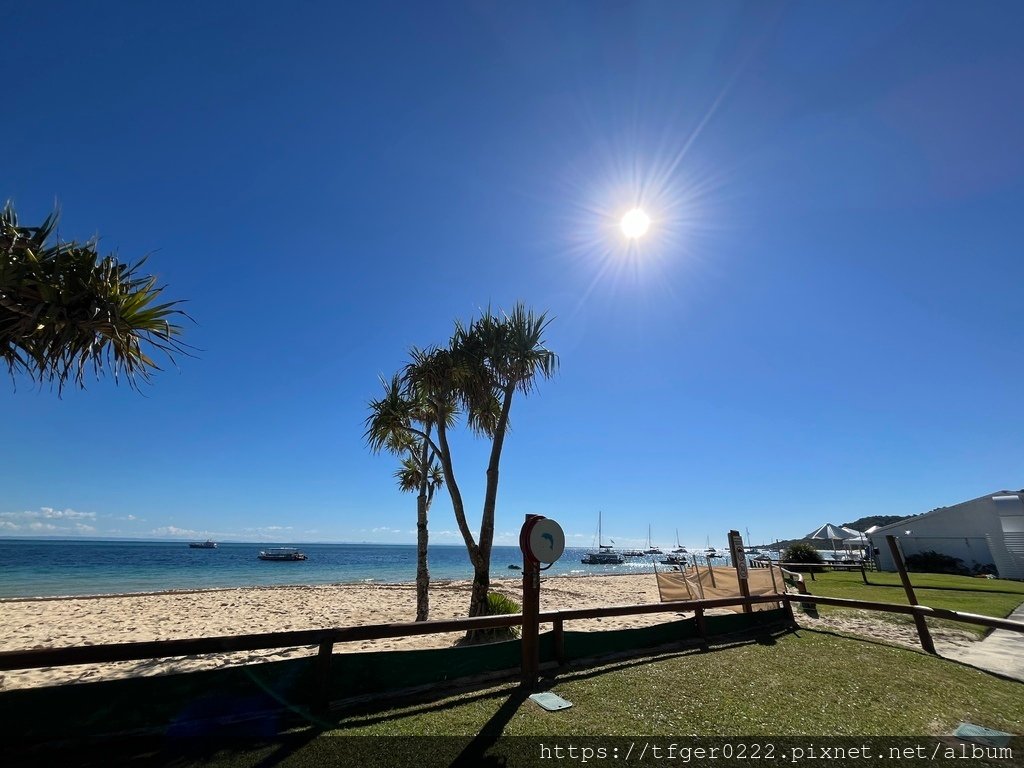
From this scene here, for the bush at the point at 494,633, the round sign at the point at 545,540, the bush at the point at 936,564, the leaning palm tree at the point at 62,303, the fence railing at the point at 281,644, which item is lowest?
the bush at the point at 494,633

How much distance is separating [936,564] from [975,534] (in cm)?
262

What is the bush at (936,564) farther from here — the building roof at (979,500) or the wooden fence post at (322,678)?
the wooden fence post at (322,678)

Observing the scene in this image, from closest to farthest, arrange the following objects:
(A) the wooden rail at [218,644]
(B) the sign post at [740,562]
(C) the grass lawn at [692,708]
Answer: (A) the wooden rail at [218,644]
(C) the grass lawn at [692,708]
(B) the sign post at [740,562]

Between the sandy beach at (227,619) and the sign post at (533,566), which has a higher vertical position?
the sign post at (533,566)

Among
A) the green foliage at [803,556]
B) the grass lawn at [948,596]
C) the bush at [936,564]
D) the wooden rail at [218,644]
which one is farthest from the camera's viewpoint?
the green foliage at [803,556]

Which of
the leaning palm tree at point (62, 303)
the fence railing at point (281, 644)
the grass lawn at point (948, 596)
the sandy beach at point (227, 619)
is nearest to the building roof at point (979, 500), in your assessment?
the grass lawn at point (948, 596)

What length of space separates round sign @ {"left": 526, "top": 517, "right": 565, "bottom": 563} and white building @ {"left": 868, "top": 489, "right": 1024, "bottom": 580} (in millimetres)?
22698

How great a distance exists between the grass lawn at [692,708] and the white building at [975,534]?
1922 centimetres

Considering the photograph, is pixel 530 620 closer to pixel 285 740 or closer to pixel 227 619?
pixel 285 740

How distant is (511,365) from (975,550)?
98.8 feet

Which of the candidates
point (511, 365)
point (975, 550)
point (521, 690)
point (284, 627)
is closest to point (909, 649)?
point (521, 690)

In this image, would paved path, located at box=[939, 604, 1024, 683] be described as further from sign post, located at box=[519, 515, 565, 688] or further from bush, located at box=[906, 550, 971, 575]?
bush, located at box=[906, 550, 971, 575]

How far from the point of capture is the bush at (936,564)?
24808 mm

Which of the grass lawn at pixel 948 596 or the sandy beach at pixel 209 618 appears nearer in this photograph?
the sandy beach at pixel 209 618
